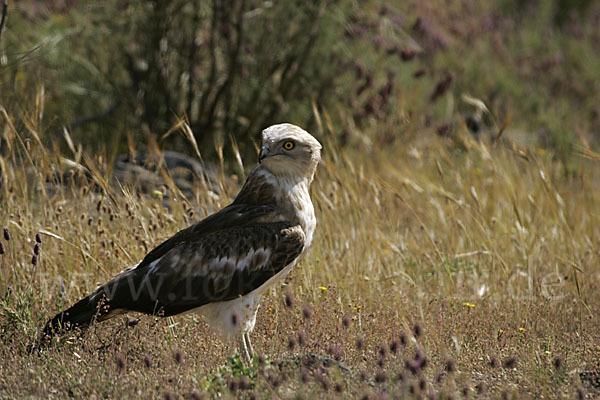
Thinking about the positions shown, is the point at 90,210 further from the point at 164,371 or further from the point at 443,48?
the point at 443,48

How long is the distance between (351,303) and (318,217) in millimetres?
1092

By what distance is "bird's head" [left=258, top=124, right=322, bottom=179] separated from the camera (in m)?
4.12

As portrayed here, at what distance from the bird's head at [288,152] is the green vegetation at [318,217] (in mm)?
824

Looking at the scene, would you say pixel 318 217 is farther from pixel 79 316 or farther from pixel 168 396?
pixel 168 396

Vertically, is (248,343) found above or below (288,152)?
below

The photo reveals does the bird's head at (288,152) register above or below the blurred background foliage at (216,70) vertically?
above

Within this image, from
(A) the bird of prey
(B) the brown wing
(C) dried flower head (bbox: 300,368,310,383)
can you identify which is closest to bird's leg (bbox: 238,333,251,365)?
(A) the bird of prey

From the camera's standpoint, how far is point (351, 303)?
4883 mm

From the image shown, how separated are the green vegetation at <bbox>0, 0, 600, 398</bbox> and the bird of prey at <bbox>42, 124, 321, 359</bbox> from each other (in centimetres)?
19

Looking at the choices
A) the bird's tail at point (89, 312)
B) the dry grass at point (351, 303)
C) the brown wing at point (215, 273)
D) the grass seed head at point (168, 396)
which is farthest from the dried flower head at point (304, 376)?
the bird's tail at point (89, 312)

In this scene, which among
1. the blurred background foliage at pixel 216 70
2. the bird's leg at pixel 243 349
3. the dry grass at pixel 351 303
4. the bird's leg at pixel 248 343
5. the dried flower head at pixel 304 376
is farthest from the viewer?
the blurred background foliage at pixel 216 70

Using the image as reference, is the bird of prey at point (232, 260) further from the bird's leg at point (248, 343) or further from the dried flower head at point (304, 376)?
the dried flower head at point (304, 376)

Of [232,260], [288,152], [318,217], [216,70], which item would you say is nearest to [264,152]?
[288,152]

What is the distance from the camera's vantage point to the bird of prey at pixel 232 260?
4.08 m
